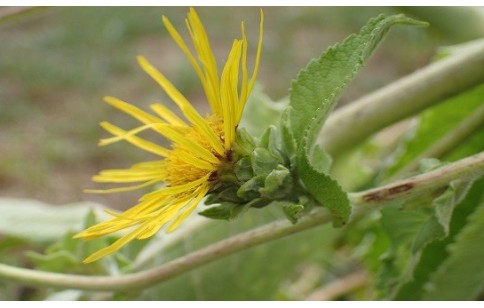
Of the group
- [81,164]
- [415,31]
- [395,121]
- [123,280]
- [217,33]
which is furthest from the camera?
[217,33]

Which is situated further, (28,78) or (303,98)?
(28,78)

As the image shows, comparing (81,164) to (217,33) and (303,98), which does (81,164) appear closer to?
(217,33)

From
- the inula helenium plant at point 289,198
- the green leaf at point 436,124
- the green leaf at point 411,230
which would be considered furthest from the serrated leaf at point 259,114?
the green leaf at point 411,230

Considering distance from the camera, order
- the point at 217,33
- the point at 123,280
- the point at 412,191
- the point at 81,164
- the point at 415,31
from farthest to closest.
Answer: the point at 217,33 < the point at 415,31 < the point at 81,164 < the point at 123,280 < the point at 412,191

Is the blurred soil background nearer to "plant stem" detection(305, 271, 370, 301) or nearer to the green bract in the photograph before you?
"plant stem" detection(305, 271, 370, 301)

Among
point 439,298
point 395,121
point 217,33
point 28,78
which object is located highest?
point 28,78

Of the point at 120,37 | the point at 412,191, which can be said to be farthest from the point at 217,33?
the point at 412,191

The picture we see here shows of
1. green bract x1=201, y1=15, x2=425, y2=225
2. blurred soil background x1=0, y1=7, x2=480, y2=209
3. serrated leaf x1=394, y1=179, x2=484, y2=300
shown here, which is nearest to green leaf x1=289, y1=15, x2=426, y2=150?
green bract x1=201, y1=15, x2=425, y2=225
